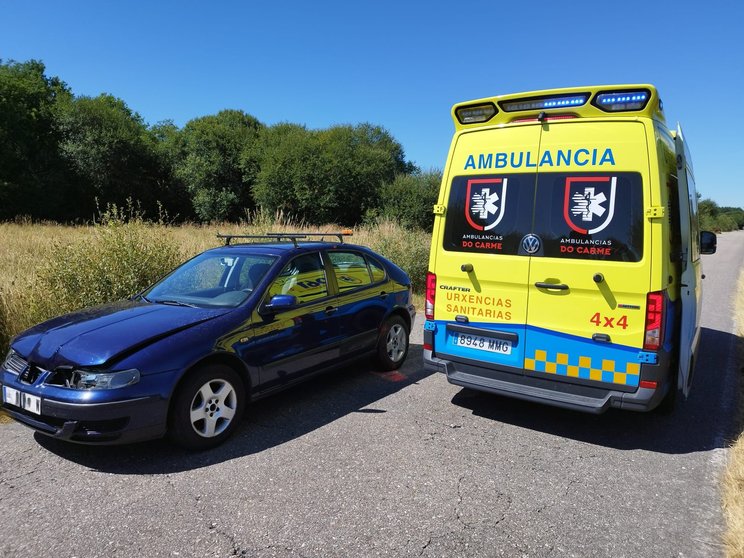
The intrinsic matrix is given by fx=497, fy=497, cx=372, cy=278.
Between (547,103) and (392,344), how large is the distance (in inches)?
127

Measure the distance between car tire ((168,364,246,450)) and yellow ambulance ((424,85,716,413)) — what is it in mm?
1903

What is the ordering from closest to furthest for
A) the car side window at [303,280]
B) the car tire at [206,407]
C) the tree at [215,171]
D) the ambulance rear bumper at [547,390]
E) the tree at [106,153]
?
1. the car tire at [206,407]
2. the ambulance rear bumper at [547,390]
3. the car side window at [303,280]
4. the tree at [106,153]
5. the tree at [215,171]

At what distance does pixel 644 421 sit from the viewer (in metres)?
4.72

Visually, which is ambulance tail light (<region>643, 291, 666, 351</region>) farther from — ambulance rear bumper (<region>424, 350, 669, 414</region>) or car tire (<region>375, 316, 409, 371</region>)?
car tire (<region>375, 316, 409, 371</region>)

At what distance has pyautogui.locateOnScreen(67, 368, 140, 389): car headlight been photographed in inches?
137

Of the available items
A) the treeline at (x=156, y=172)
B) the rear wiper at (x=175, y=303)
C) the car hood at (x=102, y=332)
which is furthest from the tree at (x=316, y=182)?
the car hood at (x=102, y=332)

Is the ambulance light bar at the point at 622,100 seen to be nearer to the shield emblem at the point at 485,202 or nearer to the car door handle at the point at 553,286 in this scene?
the shield emblem at the point at 485,202

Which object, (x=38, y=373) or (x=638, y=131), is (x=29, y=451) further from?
(x=638, y=131)

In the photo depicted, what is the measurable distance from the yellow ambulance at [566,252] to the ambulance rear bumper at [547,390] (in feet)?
0.03

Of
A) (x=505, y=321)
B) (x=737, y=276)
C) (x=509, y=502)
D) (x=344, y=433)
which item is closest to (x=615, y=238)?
(x=505, y=321)

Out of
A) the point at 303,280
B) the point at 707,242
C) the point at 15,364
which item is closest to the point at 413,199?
the point at 707,242

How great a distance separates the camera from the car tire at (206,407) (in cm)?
374

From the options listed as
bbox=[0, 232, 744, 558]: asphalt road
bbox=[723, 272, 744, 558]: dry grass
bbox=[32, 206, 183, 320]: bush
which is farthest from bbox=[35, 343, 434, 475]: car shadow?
bbox=[32, 206, 183, 320]: bush

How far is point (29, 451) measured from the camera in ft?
12.9
